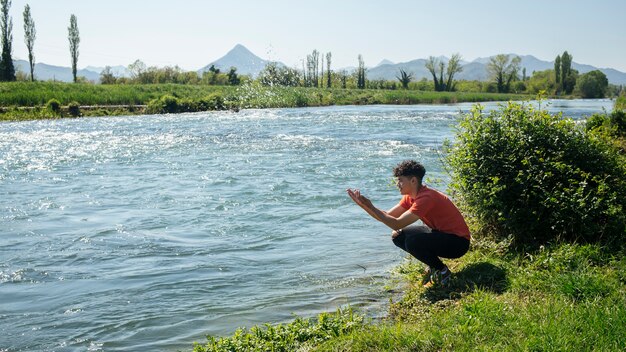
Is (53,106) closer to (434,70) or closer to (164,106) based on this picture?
(164,106)

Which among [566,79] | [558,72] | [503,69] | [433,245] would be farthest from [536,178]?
[558,72]

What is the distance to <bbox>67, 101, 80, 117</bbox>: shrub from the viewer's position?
3712 centimetres

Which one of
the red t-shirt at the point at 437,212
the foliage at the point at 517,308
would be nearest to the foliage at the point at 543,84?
the red t-shirt at the point at 437,212

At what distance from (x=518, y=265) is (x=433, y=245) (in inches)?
35.1

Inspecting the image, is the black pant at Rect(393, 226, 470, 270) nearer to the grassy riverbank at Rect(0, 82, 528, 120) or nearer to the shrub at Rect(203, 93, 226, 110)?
the grassy riverbank at Rect(0, 82, 528, 120)

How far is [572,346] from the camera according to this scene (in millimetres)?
3744

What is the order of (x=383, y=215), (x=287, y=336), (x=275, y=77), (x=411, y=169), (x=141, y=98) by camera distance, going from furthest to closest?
(x=275, y=77) < (x=141, y=98) < (x=411, y=169) < (x=383, y=215) < (x=287, y=336)

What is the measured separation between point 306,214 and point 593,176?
17.3 ft

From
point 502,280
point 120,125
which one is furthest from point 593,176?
point 120,125

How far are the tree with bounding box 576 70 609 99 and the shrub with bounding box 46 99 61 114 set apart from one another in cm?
8531

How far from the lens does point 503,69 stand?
10231 cm

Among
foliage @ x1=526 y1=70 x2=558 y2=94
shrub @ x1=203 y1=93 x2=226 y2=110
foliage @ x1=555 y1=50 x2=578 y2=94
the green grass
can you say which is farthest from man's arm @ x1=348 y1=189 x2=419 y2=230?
foliage @ x1=555 y1=50 x2=578 y2=94

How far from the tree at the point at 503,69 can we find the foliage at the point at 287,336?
334 ft

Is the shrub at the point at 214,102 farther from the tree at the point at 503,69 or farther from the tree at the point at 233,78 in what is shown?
the tree at the point at 503,69
